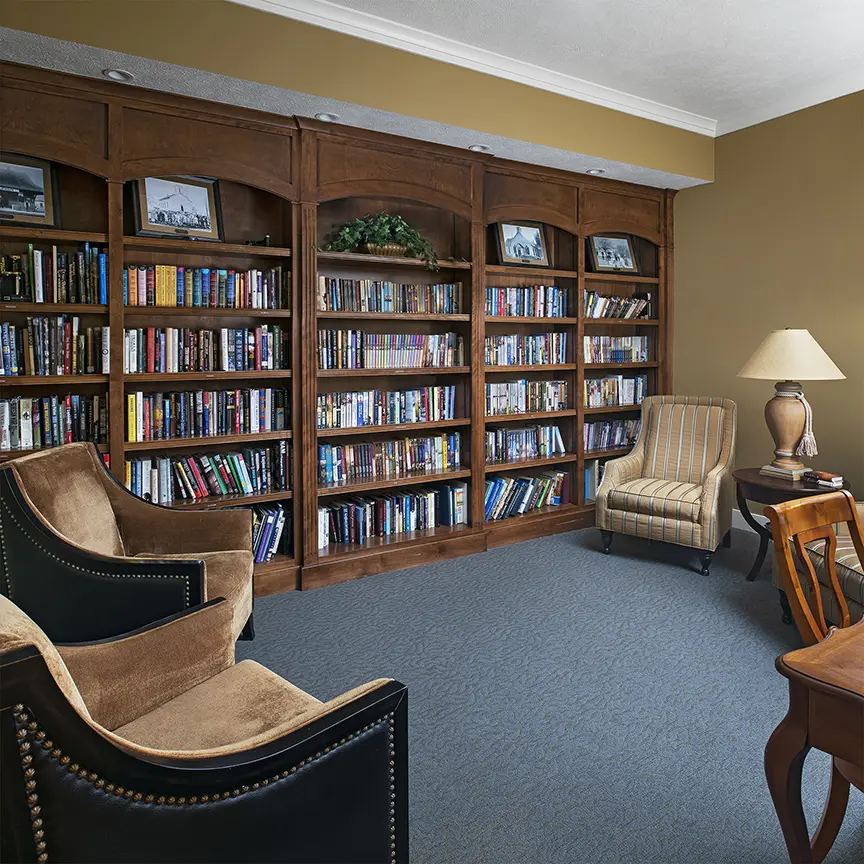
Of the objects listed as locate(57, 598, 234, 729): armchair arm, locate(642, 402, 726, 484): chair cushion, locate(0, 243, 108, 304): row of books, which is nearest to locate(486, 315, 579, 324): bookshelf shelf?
locate(642, 402, 726, 484): chair cushion

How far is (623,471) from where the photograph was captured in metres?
4.61

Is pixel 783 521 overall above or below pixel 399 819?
above

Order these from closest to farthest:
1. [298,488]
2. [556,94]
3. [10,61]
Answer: [10,61], [298,488], [556,94]

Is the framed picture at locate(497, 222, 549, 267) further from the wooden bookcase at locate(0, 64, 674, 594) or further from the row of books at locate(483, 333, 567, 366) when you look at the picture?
the row of books at locate(483, 333, 567, 366)

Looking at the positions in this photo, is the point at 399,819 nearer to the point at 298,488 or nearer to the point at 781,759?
the point at 781,759

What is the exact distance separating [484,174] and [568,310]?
1224 mm

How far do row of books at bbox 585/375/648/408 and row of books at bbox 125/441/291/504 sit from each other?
2479 mm

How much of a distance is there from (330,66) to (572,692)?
3.08 meters

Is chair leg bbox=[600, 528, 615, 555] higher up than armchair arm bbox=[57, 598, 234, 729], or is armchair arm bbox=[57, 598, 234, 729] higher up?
armchair arm bbox=[57, 598, 234, 729]

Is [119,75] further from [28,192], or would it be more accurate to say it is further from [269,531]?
[269,531]

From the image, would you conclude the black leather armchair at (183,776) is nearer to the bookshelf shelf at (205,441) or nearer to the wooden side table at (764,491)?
the bookshelf shelf at (205,441)

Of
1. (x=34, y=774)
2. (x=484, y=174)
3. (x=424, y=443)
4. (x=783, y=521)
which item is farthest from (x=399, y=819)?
(x=484, y=174)

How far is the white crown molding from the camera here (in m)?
3.26

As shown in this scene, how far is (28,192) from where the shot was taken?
3.23m
